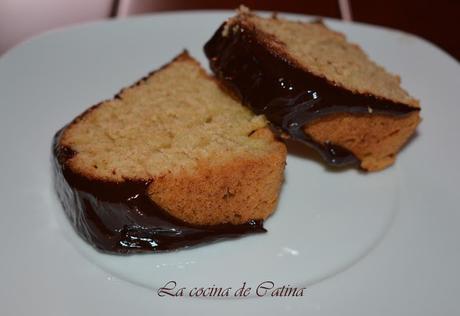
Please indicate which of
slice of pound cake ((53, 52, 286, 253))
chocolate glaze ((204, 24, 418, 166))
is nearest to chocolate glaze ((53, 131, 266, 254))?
slice of pound cake ((53, 52, 286, 253))

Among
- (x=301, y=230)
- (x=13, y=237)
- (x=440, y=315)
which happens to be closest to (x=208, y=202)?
(x=301, y=230)

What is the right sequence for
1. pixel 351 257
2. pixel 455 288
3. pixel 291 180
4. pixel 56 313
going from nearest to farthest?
pixel 56 313 < pixel 455 288 < pixel 351 257 < pixel 291 180

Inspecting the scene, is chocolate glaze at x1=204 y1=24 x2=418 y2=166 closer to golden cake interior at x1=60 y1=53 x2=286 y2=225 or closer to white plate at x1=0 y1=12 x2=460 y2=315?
golden cake interior at x1=60 y1=53 x2=286 y2=225

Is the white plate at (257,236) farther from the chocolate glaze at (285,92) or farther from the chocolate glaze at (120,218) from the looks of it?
→ the chocolate glaze at (285,92)

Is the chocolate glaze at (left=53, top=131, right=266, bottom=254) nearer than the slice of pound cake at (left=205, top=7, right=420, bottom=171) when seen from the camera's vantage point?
Yes

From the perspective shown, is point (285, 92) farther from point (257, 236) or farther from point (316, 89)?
point (257, 236)

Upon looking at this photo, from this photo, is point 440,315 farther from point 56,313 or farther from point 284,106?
point 56,313
